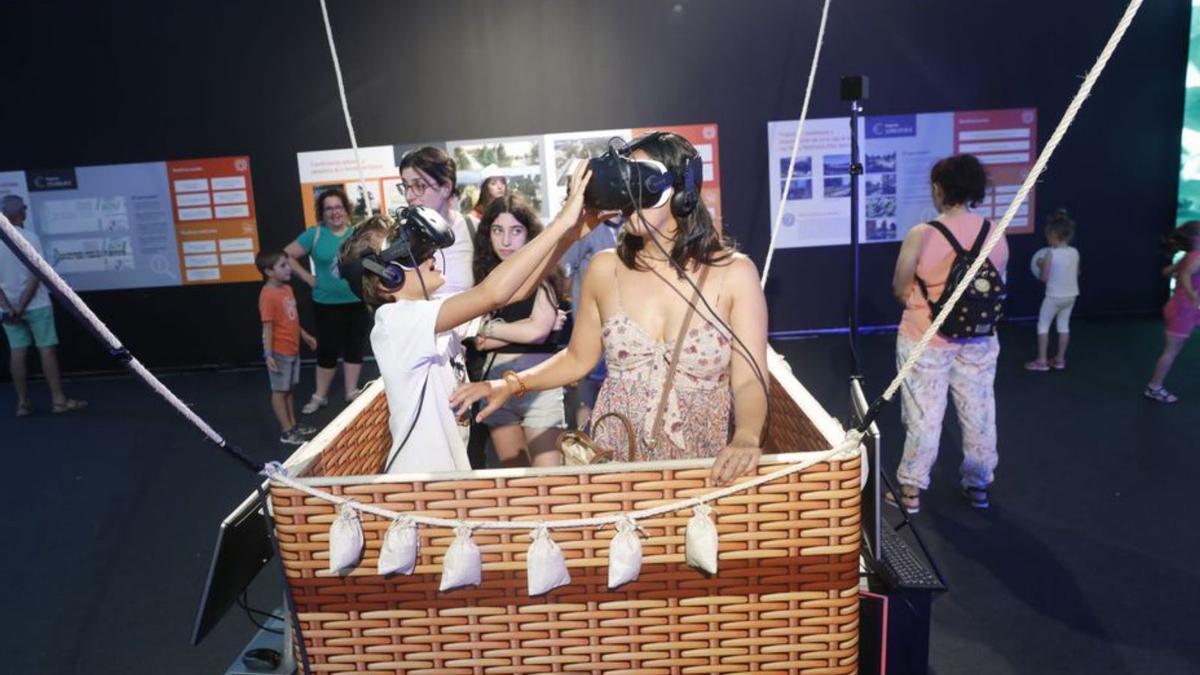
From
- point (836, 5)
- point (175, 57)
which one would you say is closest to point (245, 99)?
point (175, 57)

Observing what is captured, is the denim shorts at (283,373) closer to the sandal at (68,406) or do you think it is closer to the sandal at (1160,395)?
the sandal at (68,406)

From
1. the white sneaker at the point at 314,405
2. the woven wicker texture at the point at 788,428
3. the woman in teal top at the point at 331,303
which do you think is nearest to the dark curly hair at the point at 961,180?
the woven wicker texture at the point at 788,428

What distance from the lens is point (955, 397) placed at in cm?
348

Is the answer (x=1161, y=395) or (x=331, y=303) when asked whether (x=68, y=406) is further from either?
(x=1161, y=395)

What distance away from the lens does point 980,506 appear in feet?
11.8

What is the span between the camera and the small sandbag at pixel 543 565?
4.32 ft

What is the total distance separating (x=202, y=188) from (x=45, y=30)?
1623mm

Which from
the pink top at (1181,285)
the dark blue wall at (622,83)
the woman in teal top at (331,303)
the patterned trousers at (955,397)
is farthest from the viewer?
the dark blue wall at (622,83)

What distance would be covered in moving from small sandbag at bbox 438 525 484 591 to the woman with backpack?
2.46 meters

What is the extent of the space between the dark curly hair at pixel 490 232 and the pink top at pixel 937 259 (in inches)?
55.0

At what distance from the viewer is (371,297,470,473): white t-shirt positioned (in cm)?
176

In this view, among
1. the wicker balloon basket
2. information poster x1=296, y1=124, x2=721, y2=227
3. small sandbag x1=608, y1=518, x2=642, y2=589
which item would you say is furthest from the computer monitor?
information poster x1=296, y1=124, x2=721, y2=227

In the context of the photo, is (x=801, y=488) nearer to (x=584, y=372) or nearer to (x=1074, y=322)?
(x=584, y=372)

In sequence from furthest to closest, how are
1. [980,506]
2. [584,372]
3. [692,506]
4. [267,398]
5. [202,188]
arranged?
[202,188]
[267,398]
[980,506]
[584,372]
[692,506]
